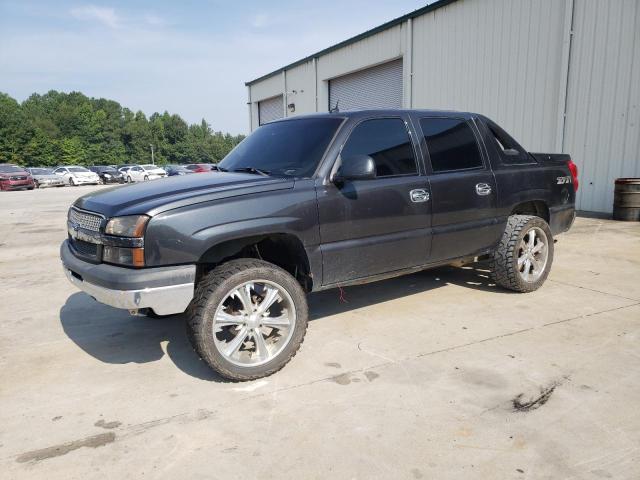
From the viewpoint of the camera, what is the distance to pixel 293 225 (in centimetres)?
334

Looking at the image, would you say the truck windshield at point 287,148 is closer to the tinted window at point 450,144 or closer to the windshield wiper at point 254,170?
the windshield wiper at point 254,170

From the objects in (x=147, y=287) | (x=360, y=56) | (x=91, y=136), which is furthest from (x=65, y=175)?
(x=91, y=136)

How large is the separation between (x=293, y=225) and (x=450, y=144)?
189 centimetres

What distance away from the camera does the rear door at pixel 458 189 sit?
165 inches

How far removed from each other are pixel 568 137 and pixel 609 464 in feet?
37.1

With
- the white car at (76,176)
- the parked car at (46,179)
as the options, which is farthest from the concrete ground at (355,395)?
the white car at (76,176)

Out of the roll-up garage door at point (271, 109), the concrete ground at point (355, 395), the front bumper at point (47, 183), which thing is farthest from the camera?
the front bumper at point (47, 183)

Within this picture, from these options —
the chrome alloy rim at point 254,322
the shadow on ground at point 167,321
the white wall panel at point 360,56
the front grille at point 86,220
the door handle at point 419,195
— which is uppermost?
the white wall panel at point 360,56

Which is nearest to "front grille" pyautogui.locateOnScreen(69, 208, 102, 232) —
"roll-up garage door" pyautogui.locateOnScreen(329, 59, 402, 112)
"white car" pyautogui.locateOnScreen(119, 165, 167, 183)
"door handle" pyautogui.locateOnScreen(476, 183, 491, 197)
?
"door handle" pyautogui.locateOnScreen(476, 183, 491, 197)

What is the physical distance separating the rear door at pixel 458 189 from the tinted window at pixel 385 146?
0.21 meters

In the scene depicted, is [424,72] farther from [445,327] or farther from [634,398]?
[634,398]

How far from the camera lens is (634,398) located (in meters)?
2.94

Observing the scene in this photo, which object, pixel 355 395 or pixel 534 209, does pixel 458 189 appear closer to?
pixel 534 209

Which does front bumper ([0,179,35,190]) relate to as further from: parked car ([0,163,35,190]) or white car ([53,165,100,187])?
white car ([53,165,100,187])
